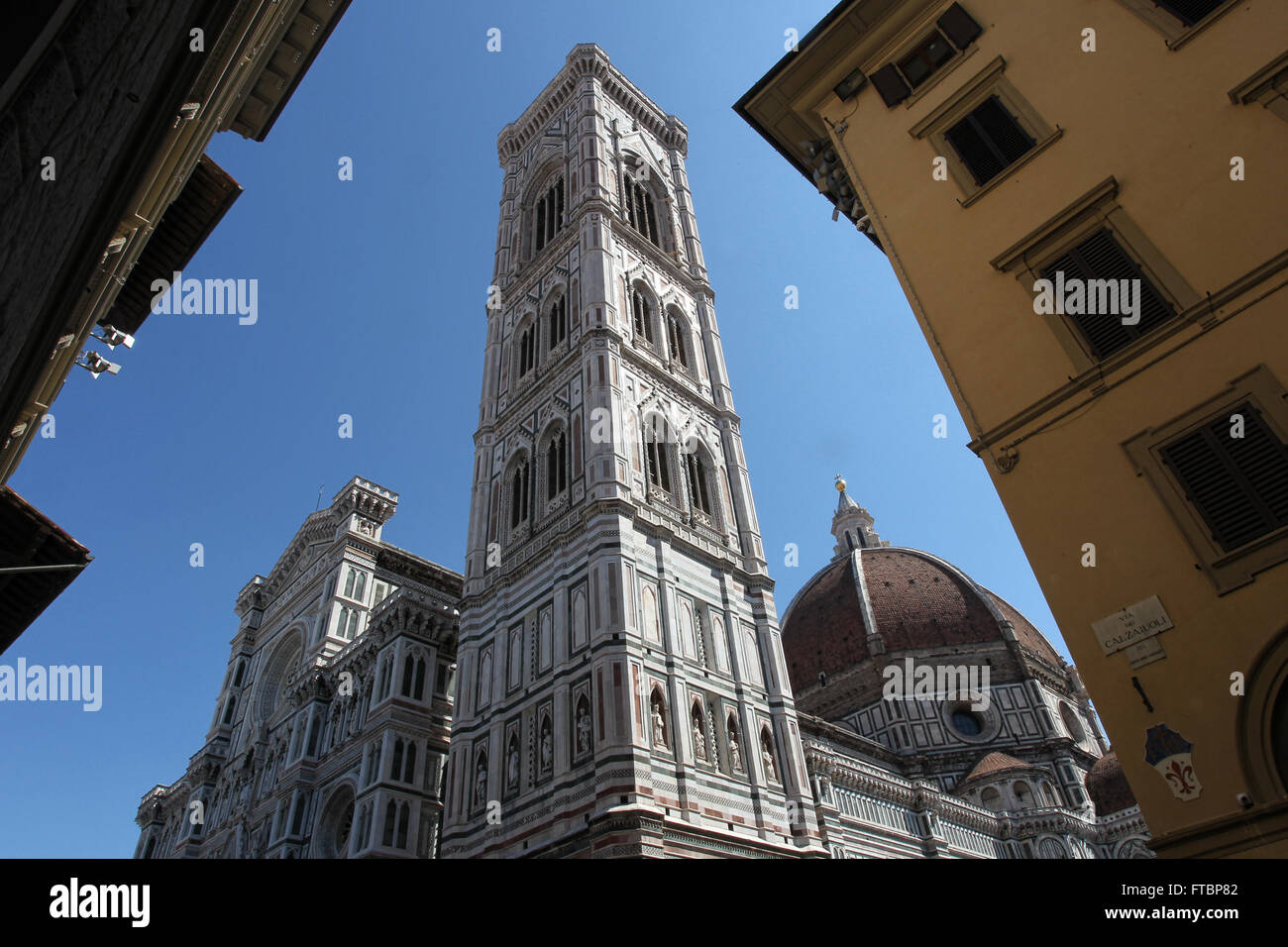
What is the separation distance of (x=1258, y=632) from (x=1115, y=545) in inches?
51.7

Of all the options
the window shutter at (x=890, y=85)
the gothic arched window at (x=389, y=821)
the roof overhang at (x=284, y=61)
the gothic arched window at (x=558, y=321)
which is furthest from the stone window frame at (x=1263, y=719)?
the gothic arched window at (x=558, y=321)

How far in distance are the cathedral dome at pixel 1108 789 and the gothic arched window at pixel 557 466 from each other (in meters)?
34.3

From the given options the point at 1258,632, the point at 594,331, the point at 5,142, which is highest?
the point at 594,331

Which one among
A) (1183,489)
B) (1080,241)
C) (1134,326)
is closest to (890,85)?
(1080,241)

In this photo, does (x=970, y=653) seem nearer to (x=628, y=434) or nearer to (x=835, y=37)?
(x=628, y=434)

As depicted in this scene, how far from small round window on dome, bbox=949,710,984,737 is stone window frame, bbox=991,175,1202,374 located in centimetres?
4522

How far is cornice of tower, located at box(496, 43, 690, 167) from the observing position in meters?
38.0

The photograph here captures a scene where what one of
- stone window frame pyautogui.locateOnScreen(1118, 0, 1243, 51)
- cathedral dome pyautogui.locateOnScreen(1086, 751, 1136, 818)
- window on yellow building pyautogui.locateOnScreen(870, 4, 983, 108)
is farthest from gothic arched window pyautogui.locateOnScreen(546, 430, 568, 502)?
cathedral dome pyautogui.locateOnScreen(1086, 751, 1136, 818)

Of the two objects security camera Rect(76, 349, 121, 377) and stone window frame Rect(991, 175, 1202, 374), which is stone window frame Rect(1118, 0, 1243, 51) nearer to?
stone window frame Rect(991, 175, 1202, 374)

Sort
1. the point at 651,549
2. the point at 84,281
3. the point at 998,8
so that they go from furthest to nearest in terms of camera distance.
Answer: the point at 651,549 < the point at 998,8 < the point at 84,281

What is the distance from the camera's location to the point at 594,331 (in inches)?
997

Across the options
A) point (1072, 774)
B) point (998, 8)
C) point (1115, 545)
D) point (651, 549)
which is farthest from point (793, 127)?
point (1072, 774)

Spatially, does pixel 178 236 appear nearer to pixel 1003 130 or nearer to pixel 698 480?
pixel 1003 130
